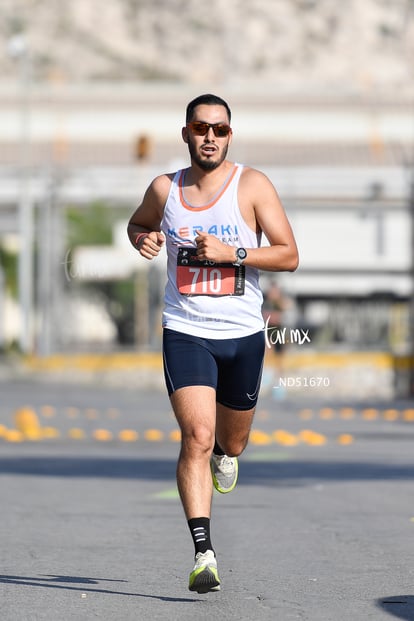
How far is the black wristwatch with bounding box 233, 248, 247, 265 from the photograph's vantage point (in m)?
7.20

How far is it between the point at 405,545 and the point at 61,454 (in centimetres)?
714

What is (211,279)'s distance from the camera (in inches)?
289

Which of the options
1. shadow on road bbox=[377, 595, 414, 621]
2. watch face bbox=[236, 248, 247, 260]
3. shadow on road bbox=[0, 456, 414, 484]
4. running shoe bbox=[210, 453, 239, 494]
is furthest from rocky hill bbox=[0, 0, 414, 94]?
shadow on road bbox=[377, 595, 414, 621]

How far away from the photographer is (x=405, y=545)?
28.3 feet

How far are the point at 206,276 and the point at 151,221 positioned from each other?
0.48 m

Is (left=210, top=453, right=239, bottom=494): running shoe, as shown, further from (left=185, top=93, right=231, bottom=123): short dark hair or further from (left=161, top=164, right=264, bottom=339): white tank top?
(left=185, top=93, right=231, bottom=123): short dark hair

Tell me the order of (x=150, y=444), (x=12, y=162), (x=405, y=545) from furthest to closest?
1. (x=12, y=162)
2. (x=150, y=444)
3. (x=405, y=545)

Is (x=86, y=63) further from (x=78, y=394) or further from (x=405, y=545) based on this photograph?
(x=405, y=545)

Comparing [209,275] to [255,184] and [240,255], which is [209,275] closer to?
[240,255]

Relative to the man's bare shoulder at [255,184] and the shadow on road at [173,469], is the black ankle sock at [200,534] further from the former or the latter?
the shadow on road at [173,469]

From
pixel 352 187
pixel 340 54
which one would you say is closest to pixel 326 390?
pixel 352 187

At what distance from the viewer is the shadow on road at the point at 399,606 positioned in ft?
21.3

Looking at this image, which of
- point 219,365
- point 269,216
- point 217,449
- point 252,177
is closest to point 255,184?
point 252,177

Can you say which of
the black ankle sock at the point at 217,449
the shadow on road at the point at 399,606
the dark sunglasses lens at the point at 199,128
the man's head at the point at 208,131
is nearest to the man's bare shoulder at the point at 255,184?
the man's head at the point at 208,131
